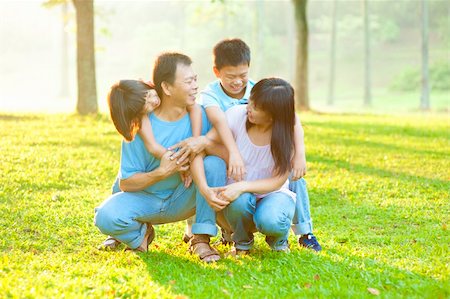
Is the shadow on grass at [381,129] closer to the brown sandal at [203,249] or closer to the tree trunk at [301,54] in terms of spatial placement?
the tree trunk at [301,54]

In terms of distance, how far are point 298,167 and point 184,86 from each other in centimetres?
99

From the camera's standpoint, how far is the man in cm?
508

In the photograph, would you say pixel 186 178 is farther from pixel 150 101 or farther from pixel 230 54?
pixel 230 54

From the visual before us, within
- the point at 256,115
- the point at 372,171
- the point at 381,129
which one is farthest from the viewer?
the point at 381,129

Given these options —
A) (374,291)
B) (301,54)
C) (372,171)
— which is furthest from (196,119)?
(301,54)

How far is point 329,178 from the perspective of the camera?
9219 millimetres

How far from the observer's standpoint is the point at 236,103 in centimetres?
544

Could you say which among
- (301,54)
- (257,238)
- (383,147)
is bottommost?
(257,238)

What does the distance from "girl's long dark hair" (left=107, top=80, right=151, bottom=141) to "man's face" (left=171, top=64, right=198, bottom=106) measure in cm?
21

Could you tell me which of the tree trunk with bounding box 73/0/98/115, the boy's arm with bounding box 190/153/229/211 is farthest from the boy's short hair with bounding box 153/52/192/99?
the tree trunk with bounding box 73/0/98/115

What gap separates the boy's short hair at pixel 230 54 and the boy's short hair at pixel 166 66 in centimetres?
22

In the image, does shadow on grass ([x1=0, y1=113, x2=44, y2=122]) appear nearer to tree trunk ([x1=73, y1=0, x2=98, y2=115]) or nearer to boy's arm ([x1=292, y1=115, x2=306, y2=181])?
tree trunk ([x1=73, y1=0, x2=98, y2=115])

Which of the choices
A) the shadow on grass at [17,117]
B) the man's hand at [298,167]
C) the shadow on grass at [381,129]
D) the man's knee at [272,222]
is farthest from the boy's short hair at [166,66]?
the shadow on grass at [17,117]

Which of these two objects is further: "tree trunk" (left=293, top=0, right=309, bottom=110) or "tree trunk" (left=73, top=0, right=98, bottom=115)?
"tree trunk" (left=293, top=0, right=309, bottom=110)
